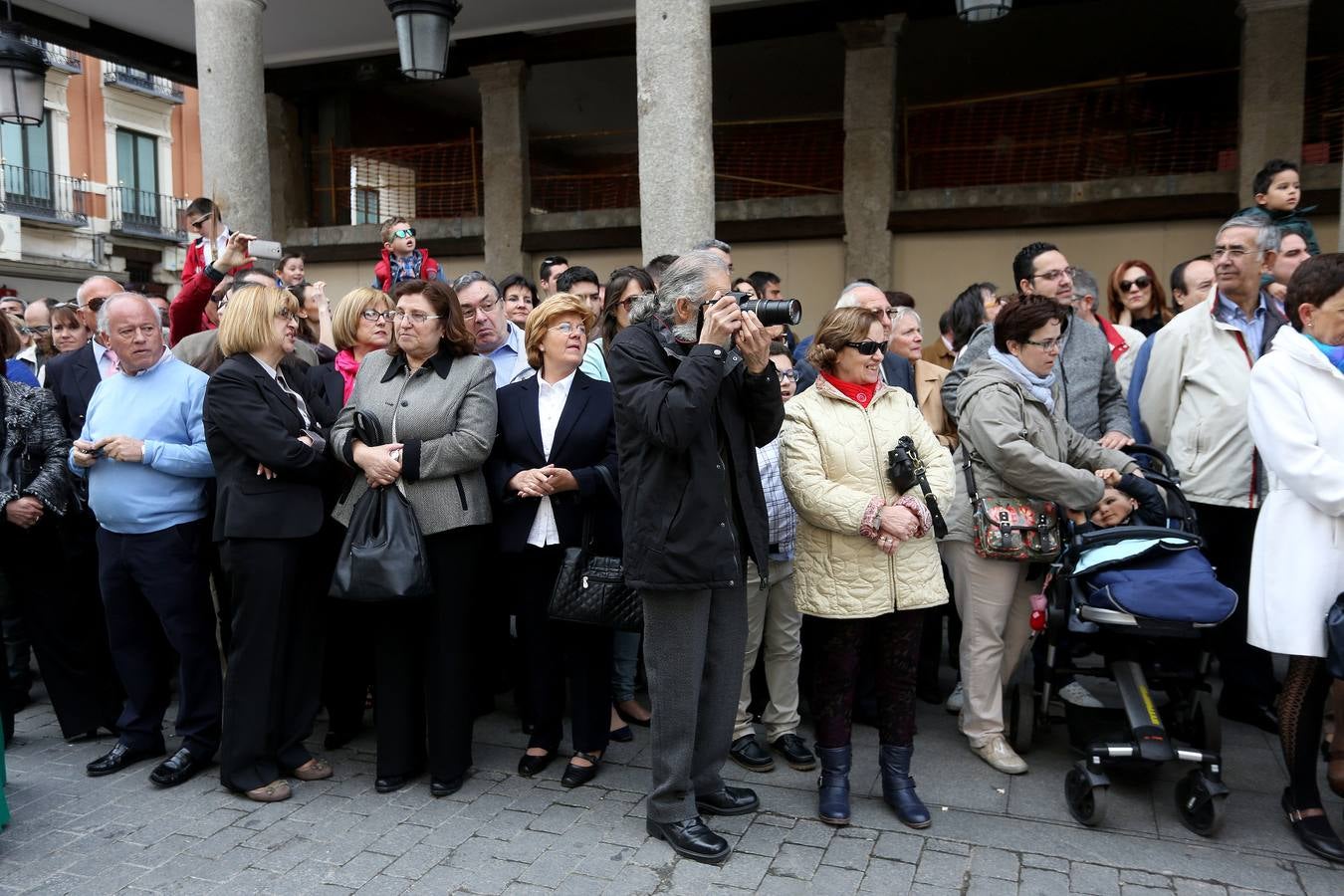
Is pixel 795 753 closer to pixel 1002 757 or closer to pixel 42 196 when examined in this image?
pixel 1002 757

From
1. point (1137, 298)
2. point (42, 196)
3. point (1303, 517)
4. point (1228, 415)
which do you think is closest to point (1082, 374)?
point (1228, 415)

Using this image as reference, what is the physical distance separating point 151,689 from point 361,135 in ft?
39.5

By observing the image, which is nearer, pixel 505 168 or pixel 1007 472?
pixel 1007 472

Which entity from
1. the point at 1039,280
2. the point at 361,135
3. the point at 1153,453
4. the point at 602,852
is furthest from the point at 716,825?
the point at 361,135

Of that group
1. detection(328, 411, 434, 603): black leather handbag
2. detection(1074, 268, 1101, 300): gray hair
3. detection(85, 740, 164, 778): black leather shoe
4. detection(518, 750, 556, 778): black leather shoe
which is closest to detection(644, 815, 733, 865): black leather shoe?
detection(518, 750, 556, 778): black leather shoe

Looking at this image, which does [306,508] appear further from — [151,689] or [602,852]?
[602,852]

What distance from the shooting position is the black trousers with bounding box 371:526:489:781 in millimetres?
4199

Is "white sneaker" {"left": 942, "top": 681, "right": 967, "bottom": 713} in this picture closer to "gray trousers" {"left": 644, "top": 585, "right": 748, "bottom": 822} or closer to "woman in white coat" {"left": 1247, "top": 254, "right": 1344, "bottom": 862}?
"woman in white coat" {"left": 1247, "top": 254, "right": 1344, "bottom": 862}

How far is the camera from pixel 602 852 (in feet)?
11.9

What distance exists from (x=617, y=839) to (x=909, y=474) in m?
1.76

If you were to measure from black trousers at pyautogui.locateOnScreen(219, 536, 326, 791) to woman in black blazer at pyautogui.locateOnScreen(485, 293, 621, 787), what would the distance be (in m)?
0.90

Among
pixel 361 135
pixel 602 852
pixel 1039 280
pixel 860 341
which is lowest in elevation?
pixel 602 852

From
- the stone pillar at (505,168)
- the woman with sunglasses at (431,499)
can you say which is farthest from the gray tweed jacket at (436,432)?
the stone pillar at (505,168)

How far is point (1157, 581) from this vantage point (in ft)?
12.1
